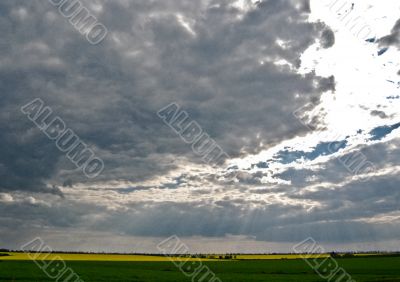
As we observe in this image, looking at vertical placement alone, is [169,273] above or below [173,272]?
below

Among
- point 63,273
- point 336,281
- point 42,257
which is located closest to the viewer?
point 336,281

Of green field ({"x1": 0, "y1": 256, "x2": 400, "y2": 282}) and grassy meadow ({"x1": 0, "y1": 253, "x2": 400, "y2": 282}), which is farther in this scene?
grassy meadow ({"x1": 0, "y1": 253, "x2": 400, "y2": 282})

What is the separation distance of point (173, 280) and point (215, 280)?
480cm

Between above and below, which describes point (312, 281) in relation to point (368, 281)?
below

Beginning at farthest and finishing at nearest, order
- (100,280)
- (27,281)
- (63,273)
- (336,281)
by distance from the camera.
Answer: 1. (63,273)
2. (336,281)
3. (100,280)
4. (27,281)

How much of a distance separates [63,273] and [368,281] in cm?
4022

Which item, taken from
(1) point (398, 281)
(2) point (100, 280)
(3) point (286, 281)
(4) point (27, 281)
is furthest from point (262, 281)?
(4) point (27, 281)

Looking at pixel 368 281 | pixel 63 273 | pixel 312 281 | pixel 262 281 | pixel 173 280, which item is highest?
pixel 368 281

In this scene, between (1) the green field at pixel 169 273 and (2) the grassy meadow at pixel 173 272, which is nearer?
(1) the green field at pixel 169 273

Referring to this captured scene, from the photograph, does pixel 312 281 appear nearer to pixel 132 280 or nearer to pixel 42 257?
pixel 132 280

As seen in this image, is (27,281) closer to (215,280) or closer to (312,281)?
(215,280)

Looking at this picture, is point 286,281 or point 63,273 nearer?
point 286,281

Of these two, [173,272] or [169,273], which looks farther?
[173,272]

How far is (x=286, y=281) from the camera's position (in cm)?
4988
